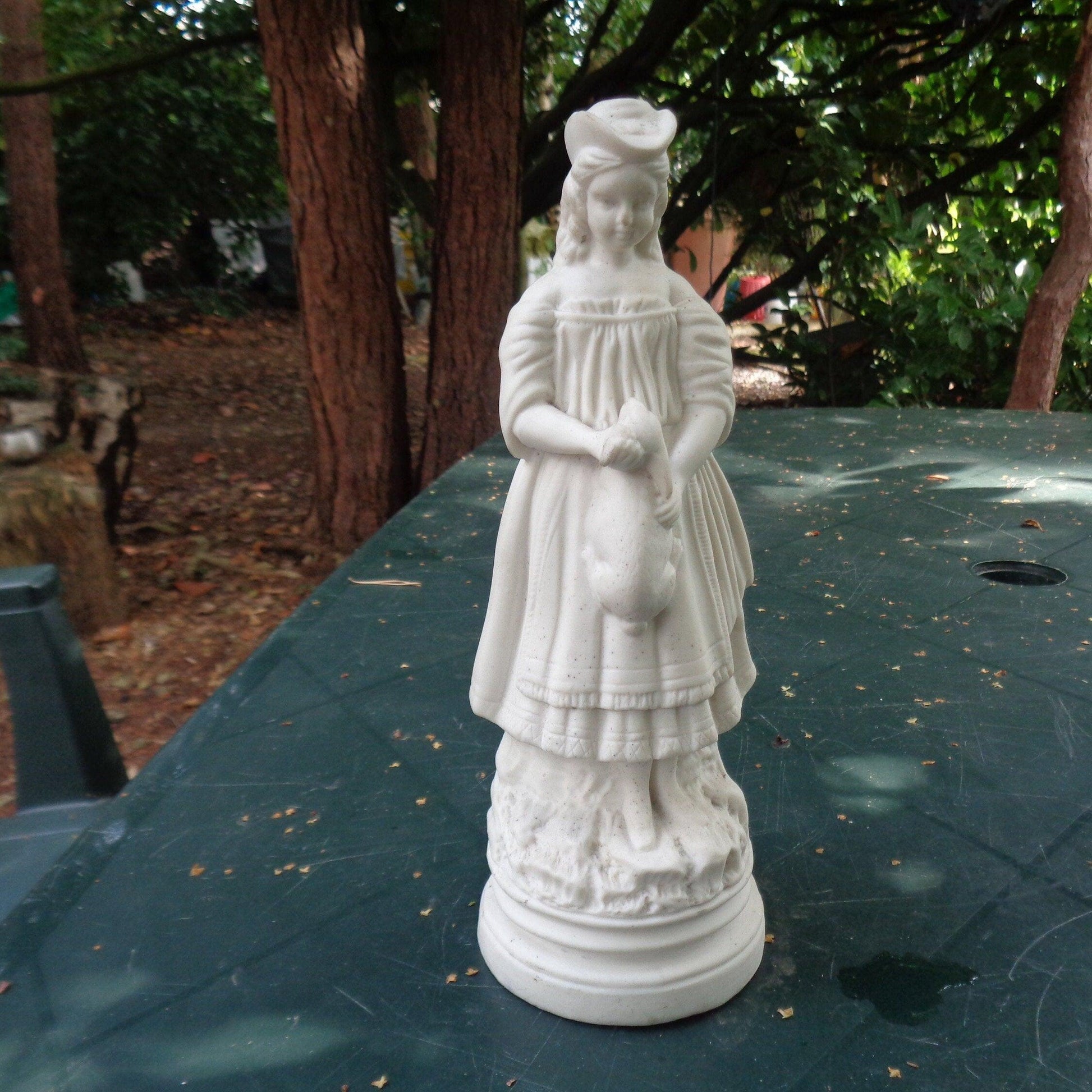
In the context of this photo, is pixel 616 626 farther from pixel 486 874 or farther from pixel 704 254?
pixel 704 254

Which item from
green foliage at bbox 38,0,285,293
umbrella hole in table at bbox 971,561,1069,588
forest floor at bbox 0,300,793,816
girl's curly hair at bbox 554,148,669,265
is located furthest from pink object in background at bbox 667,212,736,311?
girl's curly hair at bbox 554,148,669,265

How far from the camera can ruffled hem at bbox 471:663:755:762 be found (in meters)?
1.74

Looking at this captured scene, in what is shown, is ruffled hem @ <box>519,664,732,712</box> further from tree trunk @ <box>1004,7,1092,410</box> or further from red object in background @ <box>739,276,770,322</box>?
red object in background @ <box>739,276,770,322</box>

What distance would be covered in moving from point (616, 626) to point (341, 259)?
3799 millimetres

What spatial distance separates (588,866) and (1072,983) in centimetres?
94

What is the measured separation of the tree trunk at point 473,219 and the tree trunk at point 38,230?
3.91 meters

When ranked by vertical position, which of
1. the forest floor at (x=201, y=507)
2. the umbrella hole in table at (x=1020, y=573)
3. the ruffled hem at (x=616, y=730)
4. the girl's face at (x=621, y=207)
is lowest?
the forest floor at (x=201, y=507)

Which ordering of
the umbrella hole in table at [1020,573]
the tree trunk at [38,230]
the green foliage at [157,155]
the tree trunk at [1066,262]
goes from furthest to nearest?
the green foliage at [157,155] < the tree trunk at [38,230] < the tree trunk at [1066,262] < the umbrella hole in table at [1020,573]

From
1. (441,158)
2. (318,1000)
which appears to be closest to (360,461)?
(441,158)

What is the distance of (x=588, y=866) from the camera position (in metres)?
1.82

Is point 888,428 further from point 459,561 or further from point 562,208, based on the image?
point 562,208

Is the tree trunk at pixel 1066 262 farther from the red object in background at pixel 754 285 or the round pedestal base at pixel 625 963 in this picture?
the red object in background at pixel 754 285

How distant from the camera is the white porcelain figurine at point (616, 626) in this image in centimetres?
163

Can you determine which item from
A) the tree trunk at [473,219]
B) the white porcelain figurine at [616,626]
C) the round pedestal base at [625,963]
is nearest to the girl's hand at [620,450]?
the white porcelain figurine at [616,626]
